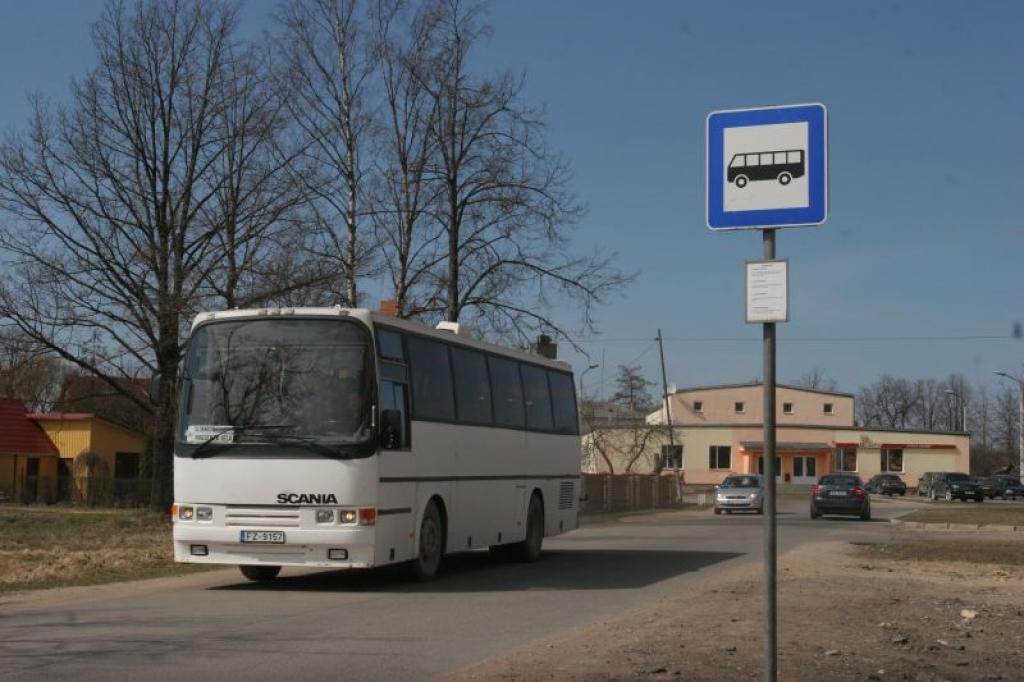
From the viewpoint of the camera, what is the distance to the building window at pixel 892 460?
101000 millimetres

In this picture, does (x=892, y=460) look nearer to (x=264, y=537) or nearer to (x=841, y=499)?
(x=841, y=499)

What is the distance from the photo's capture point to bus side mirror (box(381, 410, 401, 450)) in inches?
600

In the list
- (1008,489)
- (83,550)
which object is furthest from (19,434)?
(1008,489)

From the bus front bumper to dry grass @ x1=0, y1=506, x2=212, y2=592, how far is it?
6.91 feet

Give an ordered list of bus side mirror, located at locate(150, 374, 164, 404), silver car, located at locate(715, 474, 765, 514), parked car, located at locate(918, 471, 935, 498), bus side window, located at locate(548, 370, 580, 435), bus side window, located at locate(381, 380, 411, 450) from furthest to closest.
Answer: parked car, located at locate(918, 471, 935, 498) → silver car, located at locate(715, 474, 765, 514) → bus side window, located at locate(548, 370, 580, 435) → bus side mirror, located at locate(150, 374, 164, 404) → bus side window, located at locate(381, 380, 411, 450)

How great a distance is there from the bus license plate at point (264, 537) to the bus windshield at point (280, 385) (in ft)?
3.50

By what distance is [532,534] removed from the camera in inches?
845

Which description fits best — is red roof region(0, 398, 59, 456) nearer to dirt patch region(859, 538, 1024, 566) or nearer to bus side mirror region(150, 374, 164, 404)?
dirt patch region(859, 538, 1024, 566)

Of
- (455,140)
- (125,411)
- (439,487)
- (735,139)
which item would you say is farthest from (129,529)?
(125,411)

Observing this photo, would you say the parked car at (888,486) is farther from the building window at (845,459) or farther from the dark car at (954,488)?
the building window at (845,459)

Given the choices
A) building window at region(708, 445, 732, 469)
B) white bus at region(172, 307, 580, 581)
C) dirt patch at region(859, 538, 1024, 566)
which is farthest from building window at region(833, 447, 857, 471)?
white bus at region(172, 307, 580, 581)

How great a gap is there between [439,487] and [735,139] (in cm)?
→ 1051

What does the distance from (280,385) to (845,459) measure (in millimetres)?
90914

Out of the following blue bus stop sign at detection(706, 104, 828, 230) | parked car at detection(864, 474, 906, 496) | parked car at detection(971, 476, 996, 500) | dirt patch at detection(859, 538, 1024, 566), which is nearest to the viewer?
blue bus stop sign at detection(706, 104, 828, 230)
